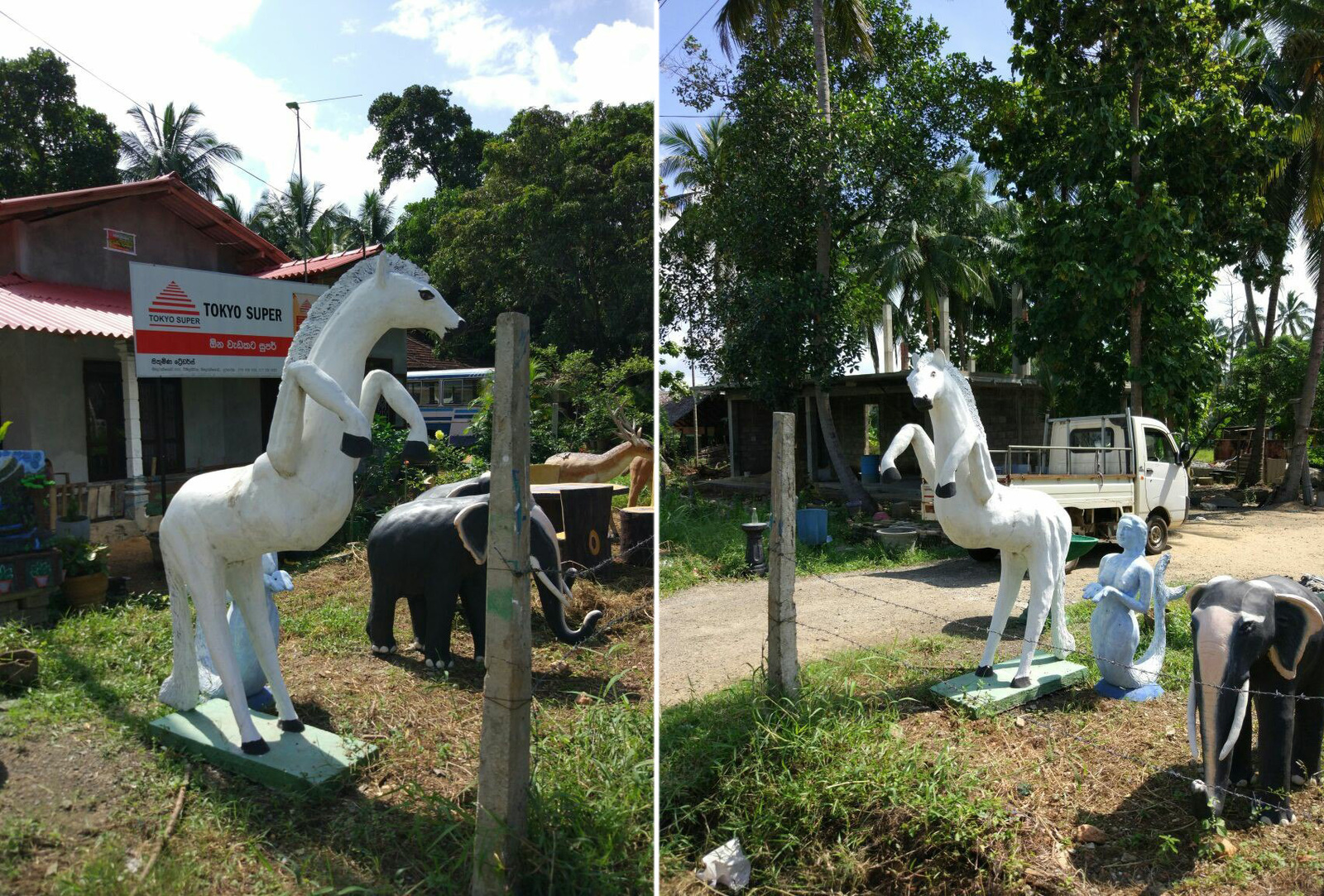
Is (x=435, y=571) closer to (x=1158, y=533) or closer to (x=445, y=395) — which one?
(x=1158, y=533)

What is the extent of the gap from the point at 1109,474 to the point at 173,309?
870cm

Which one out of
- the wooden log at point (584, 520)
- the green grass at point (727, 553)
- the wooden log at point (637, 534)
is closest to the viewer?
the wooden log at point (584, 520)

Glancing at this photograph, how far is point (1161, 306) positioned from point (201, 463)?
415 inches

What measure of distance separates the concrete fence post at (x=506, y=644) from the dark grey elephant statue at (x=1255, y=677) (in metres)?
2.56

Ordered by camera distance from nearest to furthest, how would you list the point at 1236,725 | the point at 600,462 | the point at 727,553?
the point at 1236,725
the point at 600,462
the point at 727,553

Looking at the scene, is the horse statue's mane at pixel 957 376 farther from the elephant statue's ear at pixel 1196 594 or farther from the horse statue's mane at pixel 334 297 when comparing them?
the horse statue's mane at pixel 334 297

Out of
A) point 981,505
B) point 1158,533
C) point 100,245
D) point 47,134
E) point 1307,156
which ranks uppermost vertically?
point 1307,156

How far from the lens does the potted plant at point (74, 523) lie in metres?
3.78

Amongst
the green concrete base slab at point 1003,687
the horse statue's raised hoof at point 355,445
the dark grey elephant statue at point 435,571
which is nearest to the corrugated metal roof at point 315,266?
the dark grey elephant statue at point 435,571

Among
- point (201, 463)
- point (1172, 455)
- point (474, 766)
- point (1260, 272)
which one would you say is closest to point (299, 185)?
point (201, 463)

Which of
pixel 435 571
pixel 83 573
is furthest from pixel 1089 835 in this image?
pixel 83 573

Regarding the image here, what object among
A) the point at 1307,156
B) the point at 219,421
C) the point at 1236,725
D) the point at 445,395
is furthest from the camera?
the point at 445,395

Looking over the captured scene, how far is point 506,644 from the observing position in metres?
2.43

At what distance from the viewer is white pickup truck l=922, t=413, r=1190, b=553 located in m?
8.48
